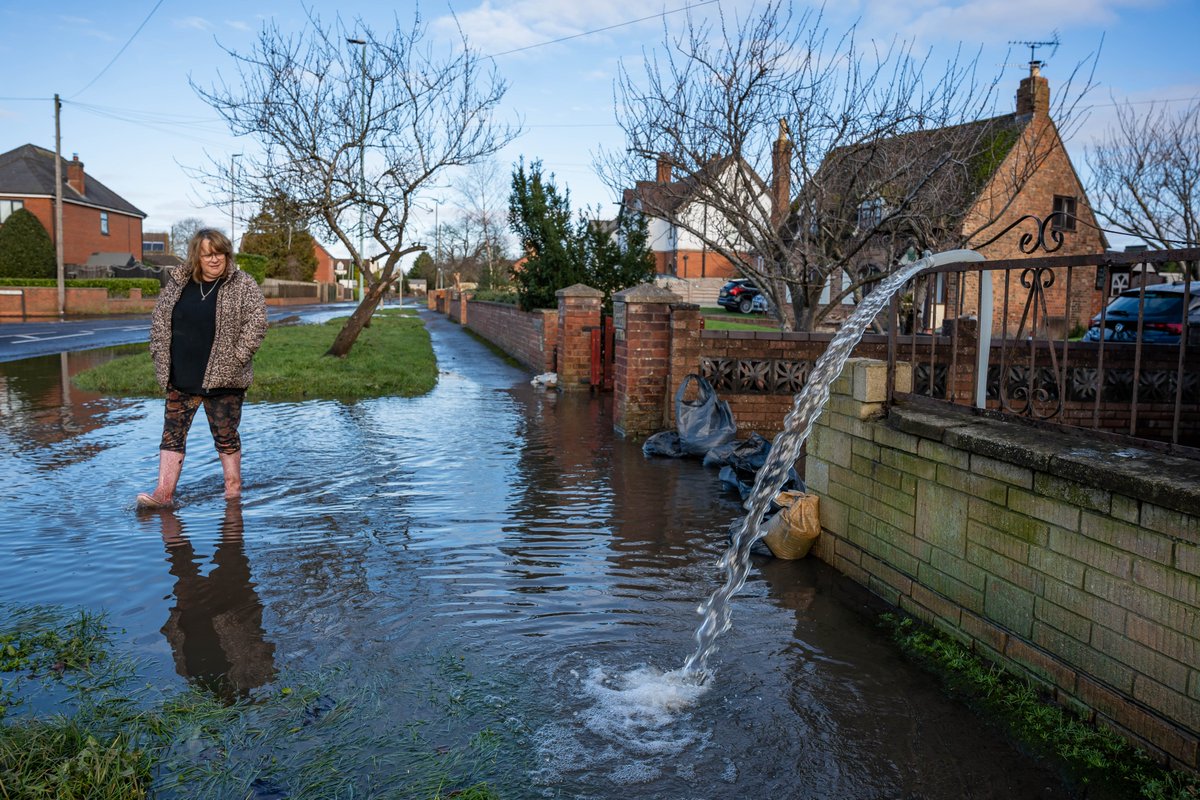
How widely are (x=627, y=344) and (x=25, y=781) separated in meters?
7.86

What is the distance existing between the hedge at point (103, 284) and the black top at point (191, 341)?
38810 millimetres

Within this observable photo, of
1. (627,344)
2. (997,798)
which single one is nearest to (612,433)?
(627,344)

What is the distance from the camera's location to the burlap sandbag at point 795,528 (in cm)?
571

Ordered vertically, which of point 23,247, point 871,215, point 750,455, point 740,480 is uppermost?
point 23,247

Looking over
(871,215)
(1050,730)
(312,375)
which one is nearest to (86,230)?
(312,375)

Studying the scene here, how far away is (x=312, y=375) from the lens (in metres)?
14.4

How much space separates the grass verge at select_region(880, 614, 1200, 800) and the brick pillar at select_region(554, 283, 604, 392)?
10588 millimetres

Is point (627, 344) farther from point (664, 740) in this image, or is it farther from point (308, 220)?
point (308, 220)

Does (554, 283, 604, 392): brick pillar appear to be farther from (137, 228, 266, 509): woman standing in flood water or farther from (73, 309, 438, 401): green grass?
(137, 228, 266, 509): woman standing in flood water

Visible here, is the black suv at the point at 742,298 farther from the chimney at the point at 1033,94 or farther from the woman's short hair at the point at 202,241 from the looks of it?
the woman's short hair at the point at 202,241

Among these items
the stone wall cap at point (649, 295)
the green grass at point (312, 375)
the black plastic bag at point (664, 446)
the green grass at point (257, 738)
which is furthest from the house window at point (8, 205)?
the green grass at point (257, 738)

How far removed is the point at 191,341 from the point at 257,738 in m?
3.76

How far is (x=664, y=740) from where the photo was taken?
3398 millimetres

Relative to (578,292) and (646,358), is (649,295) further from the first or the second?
(578,292)
